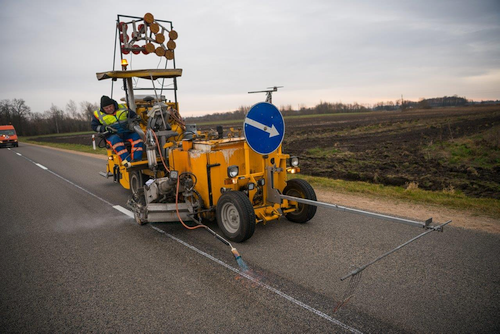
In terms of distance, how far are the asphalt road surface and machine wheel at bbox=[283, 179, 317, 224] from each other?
0.16 metres

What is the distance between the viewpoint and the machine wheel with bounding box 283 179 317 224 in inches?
197

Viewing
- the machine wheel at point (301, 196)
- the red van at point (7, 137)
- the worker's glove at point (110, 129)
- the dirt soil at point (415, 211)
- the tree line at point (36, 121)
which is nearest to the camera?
the dirt soil at point (415, 211)

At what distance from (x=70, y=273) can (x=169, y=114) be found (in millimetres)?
3639

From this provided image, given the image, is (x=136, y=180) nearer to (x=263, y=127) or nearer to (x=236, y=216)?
(x=236, y=216)

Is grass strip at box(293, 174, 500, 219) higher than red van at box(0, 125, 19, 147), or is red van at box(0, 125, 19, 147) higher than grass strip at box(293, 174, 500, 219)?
red van at box(0, 125, 19, 147)

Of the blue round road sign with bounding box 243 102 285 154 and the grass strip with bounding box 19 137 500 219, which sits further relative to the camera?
the grass strip with bounding box 19 137 500 219

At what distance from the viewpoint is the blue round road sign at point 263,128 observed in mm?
4363

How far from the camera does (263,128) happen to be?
4520 millimetres

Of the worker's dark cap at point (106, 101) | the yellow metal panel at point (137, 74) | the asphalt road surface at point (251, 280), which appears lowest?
the asphalt road surface at point (251, 280)

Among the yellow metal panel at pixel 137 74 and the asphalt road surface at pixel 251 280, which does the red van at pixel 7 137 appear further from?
the asphalt road surface at pixel 251 280

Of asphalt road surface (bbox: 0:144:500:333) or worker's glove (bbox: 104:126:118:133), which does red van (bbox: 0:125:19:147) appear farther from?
asphalt road surface (bbox: 0:144:500:333)

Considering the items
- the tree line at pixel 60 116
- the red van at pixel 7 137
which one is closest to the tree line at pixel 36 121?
the tree line at pixel 60 116

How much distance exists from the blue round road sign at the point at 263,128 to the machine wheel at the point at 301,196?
88cm

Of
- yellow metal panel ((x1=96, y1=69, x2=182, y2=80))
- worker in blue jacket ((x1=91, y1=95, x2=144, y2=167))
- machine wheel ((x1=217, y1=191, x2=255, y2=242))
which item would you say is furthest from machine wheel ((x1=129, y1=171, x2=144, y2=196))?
machine wheel ((x1=217, y1=191, x2=255, y2=242))
